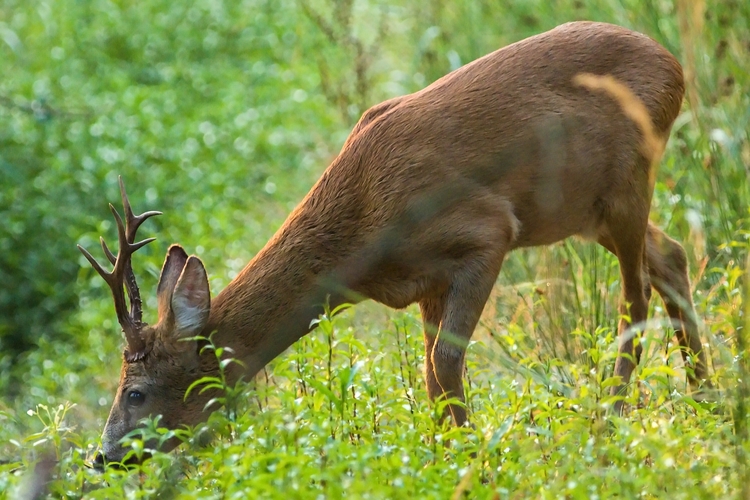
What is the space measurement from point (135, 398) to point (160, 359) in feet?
0.68

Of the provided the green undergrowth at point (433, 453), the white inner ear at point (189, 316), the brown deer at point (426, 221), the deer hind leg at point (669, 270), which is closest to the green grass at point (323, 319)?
the green undergrowth at point (433, 453)

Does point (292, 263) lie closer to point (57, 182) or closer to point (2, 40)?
point (57, 182)

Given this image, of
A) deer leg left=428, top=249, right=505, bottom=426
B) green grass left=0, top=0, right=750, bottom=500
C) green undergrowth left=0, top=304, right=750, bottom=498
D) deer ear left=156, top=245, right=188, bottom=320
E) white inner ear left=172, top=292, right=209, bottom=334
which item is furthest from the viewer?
deer ear left=156, top=245, right=188, bottom=320

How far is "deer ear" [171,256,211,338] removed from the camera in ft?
16.0

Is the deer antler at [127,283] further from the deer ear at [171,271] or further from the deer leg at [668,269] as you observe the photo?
the deer leg at [668,269]

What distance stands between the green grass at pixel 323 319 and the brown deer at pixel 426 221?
24 centimetres

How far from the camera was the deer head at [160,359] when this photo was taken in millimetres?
4914

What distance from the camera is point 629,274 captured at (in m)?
5.47

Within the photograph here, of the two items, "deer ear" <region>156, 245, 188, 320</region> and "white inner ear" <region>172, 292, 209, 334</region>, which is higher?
"deer ear" <region>156, 245, 188, 320</region>

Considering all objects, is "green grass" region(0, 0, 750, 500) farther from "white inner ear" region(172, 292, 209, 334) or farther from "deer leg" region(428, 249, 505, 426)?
"white inner ear" region(172, 292, 209, 334)

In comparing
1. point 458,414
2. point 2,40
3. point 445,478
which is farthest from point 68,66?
point 445,478

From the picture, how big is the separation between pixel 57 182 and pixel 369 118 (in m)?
4.58

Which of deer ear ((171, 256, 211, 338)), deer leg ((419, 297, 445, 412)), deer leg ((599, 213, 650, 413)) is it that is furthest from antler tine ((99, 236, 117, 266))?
deer leg ((599, 213, 650, 413))

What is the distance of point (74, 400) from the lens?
661 centimetres
